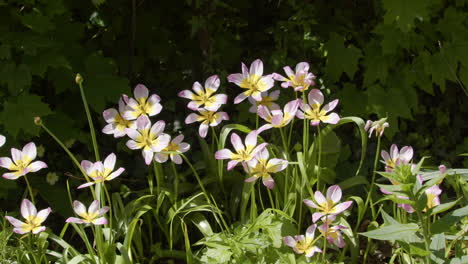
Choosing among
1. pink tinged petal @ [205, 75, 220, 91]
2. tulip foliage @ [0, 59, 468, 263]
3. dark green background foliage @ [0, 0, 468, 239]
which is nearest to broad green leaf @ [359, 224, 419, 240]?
tulip foliage @ [0, 59, 468, 263]

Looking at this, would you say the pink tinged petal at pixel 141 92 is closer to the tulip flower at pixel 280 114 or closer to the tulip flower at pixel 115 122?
the tulip flower at pixel 115 122

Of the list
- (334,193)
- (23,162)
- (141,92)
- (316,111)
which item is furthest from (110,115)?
(334,193)

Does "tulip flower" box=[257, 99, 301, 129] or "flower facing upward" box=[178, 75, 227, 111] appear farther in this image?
"flower facing upward" box=[178, 75, 227, 111]

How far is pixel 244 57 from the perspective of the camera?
339 cm

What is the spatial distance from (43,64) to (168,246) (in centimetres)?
88

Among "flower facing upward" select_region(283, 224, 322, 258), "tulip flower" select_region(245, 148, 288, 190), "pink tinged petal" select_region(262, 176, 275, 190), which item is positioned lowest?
"flower facing upward" select_region(283, 224, 322, 258)

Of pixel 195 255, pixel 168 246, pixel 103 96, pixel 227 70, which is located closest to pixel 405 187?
pixel 195 255

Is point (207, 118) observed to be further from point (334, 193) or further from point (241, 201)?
point (334, 193)

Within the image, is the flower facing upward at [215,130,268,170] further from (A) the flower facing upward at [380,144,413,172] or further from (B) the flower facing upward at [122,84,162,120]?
(A) the flower facing upward at [380,144,413,172]

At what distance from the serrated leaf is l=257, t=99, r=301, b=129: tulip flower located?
89 cm

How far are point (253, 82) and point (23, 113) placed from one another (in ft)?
3.06

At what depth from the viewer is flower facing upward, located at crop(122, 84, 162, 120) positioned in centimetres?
234

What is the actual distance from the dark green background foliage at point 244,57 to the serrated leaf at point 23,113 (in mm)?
87

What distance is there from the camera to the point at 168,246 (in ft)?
8.74
